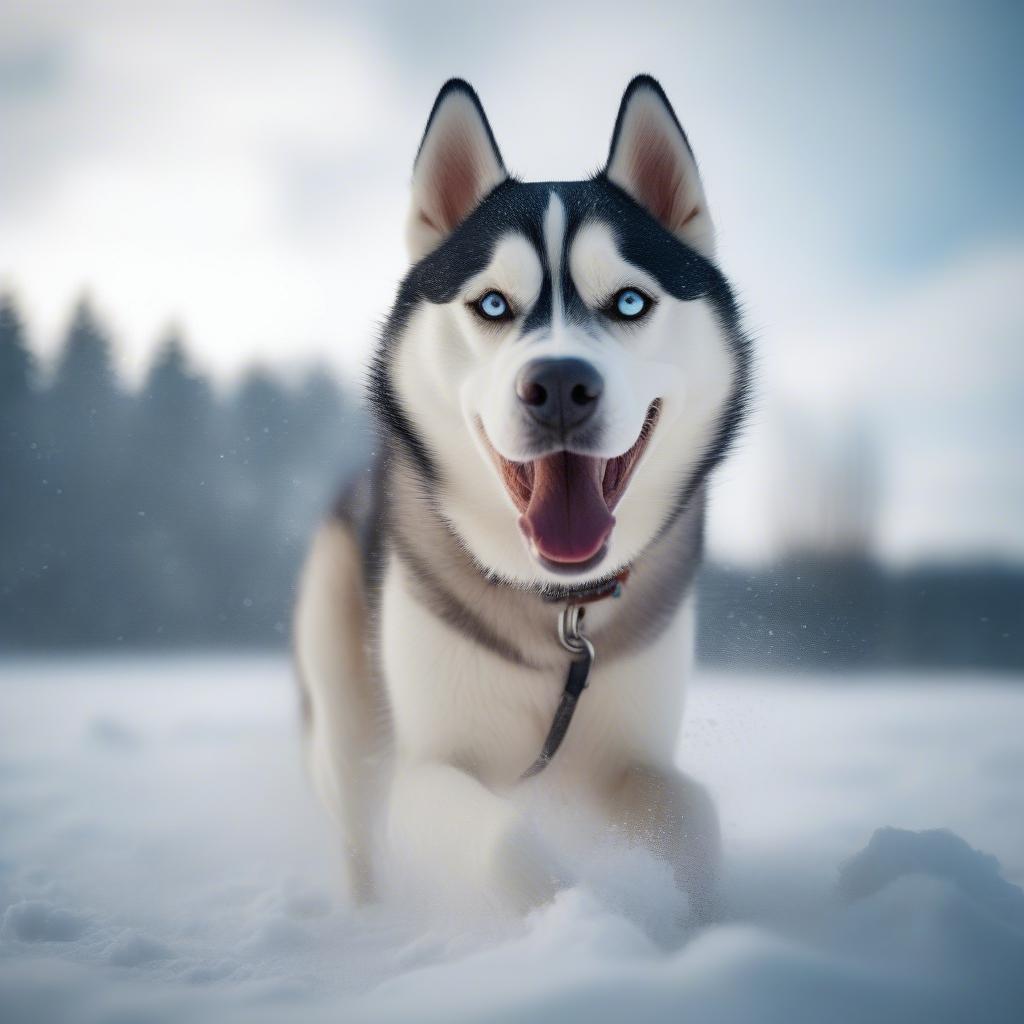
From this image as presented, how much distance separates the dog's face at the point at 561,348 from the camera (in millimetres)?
1441

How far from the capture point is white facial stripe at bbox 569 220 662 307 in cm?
162

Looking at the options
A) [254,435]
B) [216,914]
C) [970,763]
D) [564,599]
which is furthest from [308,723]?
[970,763]

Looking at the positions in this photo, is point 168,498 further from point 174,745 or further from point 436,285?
point 436,285

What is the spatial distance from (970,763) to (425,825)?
1.57m

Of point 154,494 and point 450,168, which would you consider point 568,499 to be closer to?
point 450,168

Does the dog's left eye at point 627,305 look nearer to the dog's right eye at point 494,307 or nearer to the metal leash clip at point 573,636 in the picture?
the dog's right eye at point 494,307

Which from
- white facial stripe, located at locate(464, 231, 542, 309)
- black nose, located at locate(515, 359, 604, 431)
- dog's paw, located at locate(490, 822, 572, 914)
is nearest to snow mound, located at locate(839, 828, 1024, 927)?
dog's paw, located at locate(490, 822, 572, 914)

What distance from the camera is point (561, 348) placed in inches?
55.7

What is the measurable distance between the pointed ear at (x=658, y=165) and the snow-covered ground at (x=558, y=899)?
113 cm

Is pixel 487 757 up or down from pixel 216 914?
up

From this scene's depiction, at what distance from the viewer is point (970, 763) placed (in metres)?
2.19

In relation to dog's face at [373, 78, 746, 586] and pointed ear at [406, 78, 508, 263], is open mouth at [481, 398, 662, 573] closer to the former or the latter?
dog's face at [373, 78, 746, 586]

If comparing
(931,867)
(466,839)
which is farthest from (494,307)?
(931,867)

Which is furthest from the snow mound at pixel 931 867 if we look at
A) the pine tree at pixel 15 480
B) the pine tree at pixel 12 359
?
the pine tree at pixel 12 359
